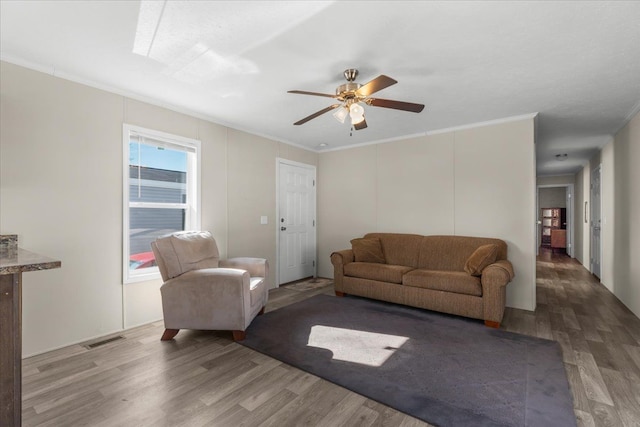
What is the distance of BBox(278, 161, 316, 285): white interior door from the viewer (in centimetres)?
502

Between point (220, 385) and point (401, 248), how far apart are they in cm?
311

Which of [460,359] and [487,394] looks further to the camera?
[460,359]

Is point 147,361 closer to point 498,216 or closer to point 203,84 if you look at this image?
point 203,84

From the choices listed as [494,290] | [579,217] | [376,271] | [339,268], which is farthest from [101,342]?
[579,217]

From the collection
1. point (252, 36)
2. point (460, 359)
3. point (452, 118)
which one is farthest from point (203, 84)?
point (460, 359)

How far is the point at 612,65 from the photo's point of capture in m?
2.42

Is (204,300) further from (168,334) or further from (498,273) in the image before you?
(498,273)

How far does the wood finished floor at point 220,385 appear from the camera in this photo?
175cm

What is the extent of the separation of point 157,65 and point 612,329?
16.6 ft

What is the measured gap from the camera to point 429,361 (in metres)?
2.42

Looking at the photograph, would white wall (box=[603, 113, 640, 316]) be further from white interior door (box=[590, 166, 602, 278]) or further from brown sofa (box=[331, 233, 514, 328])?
brown sofa (box=[331, 233, 514, 328])

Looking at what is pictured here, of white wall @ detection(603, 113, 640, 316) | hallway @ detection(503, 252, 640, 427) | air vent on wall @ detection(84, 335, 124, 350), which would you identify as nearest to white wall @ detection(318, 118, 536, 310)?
hallway @ detection(503, 252, 640, 427)

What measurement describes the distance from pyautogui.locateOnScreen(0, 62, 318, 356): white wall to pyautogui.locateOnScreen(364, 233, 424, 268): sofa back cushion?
3121 mm

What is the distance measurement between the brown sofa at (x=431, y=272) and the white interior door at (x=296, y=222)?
3.54 feet
